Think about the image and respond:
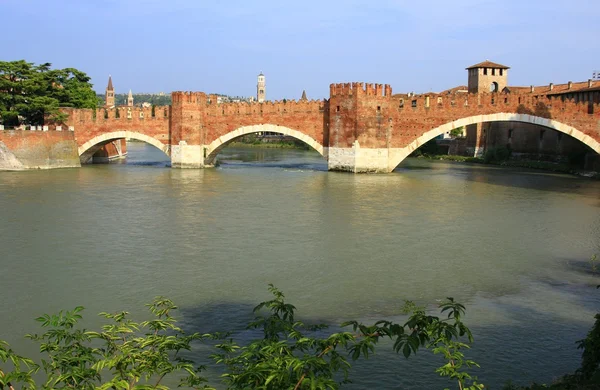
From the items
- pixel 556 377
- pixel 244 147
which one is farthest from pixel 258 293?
pixel 244 147

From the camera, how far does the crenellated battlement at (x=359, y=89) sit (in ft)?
77.7

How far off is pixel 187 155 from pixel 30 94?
25.7 ft

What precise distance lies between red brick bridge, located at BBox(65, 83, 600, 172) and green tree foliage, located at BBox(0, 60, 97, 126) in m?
1.29

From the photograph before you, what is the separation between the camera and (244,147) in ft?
171

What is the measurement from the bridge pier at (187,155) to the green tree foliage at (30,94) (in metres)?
5.35

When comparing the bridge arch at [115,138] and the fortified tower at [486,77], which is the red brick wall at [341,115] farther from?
the fortified tower at [486,77]

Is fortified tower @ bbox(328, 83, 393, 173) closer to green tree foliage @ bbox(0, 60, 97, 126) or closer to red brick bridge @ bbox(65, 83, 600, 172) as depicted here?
red brick bridge @ bbox(65, 83, 600, 172)

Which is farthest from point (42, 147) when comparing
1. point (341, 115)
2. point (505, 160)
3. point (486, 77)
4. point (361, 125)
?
point (486, 77)

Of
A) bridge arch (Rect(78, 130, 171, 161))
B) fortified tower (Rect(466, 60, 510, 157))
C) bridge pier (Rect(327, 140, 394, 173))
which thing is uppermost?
fortified tower (Rect(466, 60, 510, 157))

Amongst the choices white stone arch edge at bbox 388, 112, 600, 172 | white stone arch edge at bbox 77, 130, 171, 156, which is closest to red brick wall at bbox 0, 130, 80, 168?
white stone arch edge at bbox 77, 130, 171, 156

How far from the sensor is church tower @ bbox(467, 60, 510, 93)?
→ 128 ft

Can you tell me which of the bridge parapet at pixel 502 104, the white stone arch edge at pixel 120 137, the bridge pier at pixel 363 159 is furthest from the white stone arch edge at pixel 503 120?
the white stone arch edge at pixel 120 137

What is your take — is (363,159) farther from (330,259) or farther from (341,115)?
(330,259)

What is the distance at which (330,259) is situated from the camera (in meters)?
9.85
